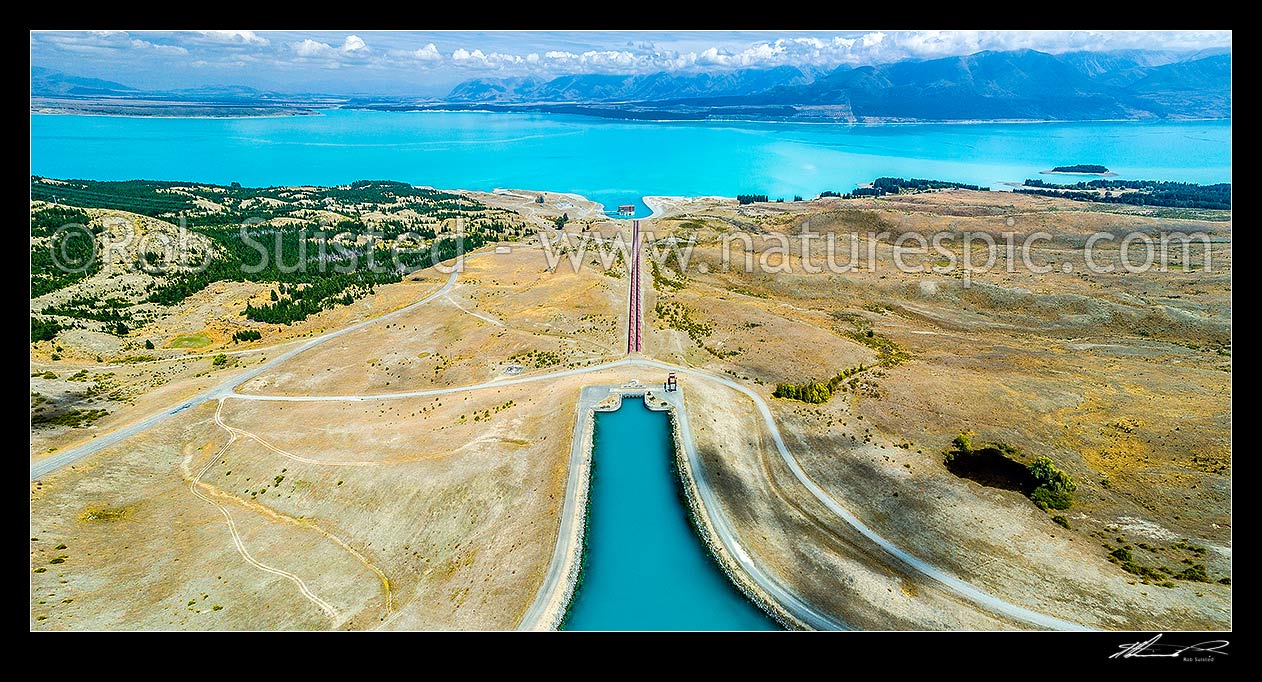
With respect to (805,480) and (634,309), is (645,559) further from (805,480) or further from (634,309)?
(634,309)

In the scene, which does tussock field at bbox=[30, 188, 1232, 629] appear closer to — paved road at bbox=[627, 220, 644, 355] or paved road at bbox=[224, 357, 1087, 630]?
paved road at bbox=[224, 357, 1087, 630]

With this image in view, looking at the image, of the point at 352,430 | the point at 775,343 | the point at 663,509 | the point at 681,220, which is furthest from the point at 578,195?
the point at 663,509

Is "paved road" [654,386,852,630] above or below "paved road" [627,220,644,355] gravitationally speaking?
below

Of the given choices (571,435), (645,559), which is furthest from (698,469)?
(571,435)

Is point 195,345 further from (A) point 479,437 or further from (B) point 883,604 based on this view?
(B) point 883,604
